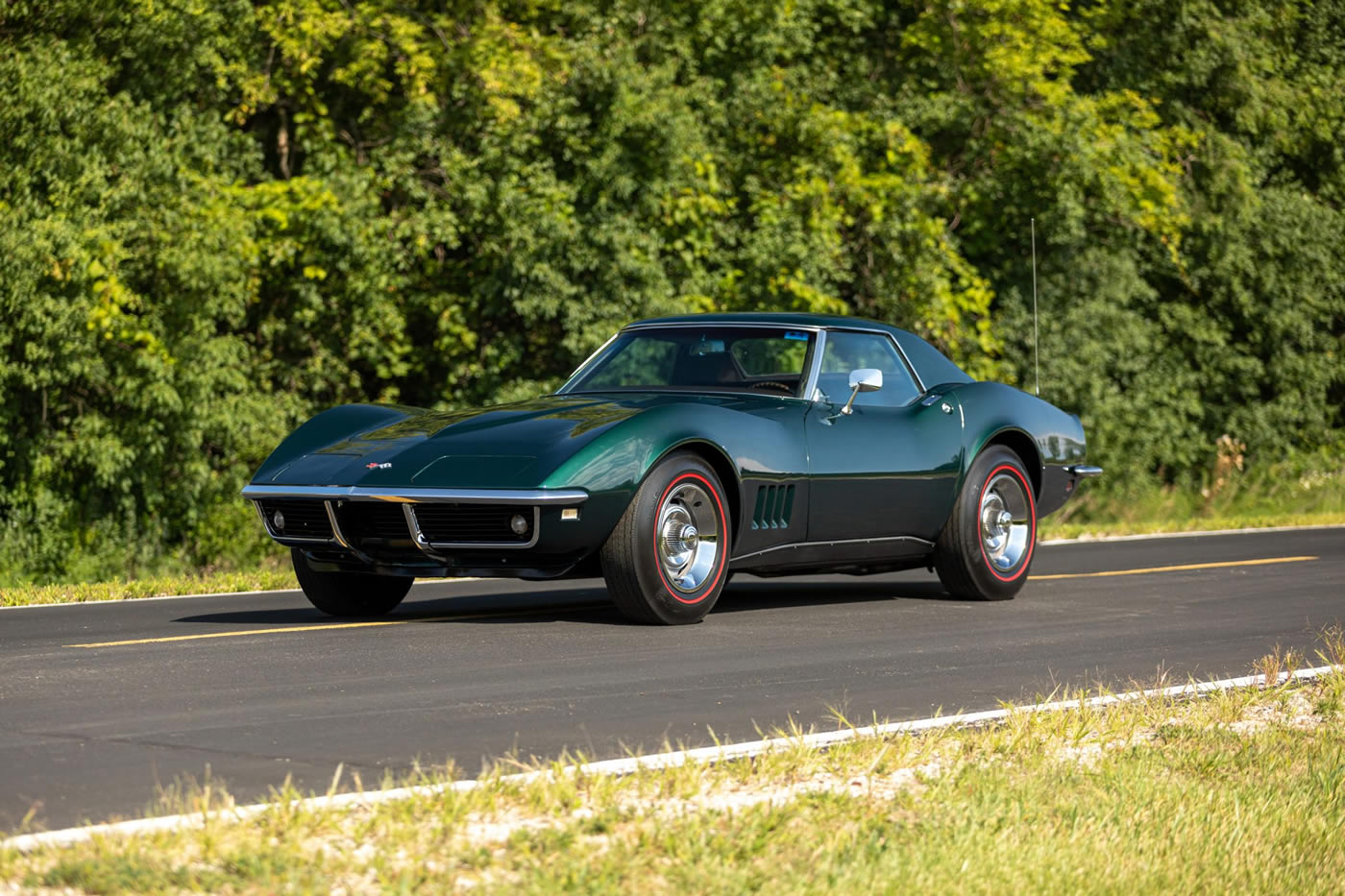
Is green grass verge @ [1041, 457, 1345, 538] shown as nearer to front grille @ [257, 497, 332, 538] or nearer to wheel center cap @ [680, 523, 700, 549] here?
wheel center cap @ [680, 523, 700, 549]

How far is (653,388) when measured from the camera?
1005 cm

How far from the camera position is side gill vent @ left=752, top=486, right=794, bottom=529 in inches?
364

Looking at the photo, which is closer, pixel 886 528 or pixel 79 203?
pixel 886 528

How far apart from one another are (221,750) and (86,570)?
1473cm

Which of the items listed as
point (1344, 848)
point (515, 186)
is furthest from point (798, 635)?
point (515, 186)

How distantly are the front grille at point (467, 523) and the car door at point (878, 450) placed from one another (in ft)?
6.26

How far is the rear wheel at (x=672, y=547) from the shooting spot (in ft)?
27.9

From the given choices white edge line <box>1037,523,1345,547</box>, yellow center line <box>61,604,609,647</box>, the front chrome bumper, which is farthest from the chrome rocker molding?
white edge line <box>1037,523,1345,547</box>

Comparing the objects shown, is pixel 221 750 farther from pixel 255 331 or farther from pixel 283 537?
pixel 255 331

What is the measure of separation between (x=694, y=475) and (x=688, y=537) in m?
0.29

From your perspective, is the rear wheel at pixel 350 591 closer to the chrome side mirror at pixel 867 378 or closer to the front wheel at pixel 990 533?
the chrome side mirror at pixel 867 378

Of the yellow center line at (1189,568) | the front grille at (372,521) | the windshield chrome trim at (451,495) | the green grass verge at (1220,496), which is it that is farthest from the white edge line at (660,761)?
the green grass verge at (1220,496)

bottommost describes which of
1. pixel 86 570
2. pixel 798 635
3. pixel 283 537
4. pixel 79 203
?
pixel 86 570

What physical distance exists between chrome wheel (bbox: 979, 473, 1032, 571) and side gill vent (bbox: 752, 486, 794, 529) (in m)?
1.81
